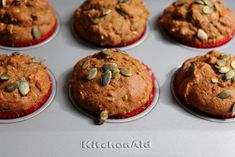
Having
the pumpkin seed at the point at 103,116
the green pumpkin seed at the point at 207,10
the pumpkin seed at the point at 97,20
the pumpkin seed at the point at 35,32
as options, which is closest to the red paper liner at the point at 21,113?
the pumpkin seed at the point at 103,116

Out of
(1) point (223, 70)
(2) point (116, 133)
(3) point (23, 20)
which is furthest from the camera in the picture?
(3) point (23, 20)

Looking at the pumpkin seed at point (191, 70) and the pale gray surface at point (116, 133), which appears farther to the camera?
the pumpkin seed at point (191, 70)

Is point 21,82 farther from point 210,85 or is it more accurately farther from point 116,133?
point 210,85

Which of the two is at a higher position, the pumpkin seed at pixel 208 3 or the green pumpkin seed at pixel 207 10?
→ the pumpkin seed at pixel 208 3

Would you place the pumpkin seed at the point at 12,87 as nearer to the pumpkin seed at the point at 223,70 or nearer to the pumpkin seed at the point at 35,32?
the pumpkin seed at the point at 35,32

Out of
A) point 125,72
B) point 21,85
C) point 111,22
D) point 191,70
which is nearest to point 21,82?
point 21,85

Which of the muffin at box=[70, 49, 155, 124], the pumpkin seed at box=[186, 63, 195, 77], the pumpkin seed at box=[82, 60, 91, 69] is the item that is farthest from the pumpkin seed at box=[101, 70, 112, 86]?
the pumpkin seed at box=[186, 63, 195, 77]
